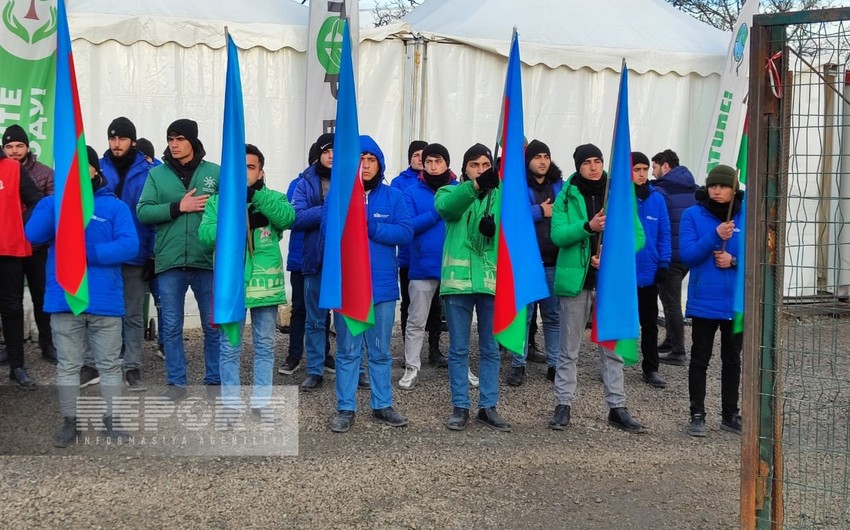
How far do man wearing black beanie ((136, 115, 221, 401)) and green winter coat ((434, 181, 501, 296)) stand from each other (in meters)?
1.62

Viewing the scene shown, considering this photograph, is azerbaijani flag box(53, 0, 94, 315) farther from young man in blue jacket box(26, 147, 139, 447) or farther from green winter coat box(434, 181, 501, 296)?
green winter coat box(434, 181, 501, 296)

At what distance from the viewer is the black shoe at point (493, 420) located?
19.1ft

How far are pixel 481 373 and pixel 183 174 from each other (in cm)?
244

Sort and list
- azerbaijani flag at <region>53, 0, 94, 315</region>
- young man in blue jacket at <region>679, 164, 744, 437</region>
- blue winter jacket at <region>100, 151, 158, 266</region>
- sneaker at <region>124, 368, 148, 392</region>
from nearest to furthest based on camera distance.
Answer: azerbaijani flag at <region>53, 0, 94, 315</region>
young man in blue jacket at <region>679, 164, 744, 437</region>
sneaker at <region>124, 368, 148, 392</region>
blue winter jacket at <region>100, 151, 158, 266</region>

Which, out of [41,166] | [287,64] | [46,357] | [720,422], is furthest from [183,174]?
[720,422]

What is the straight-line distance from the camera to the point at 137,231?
6598mm

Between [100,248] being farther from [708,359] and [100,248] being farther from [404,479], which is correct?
[708,359]

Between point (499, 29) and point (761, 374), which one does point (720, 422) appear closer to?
point (761, 374)

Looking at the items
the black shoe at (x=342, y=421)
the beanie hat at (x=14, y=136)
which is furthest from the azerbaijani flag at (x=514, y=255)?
the beanie hat at (x=14, y=136)

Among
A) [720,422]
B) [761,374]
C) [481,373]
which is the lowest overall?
[720,422]

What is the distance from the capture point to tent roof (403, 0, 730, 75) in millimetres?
9406

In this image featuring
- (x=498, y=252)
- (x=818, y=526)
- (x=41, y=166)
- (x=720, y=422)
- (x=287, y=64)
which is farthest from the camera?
(x=287, y=64)

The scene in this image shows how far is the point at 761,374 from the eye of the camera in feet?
11.9

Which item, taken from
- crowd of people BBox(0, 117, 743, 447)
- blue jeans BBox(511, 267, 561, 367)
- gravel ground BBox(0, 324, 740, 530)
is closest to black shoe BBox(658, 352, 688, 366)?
blue jeans BBox(511, 267, 561, 367)
